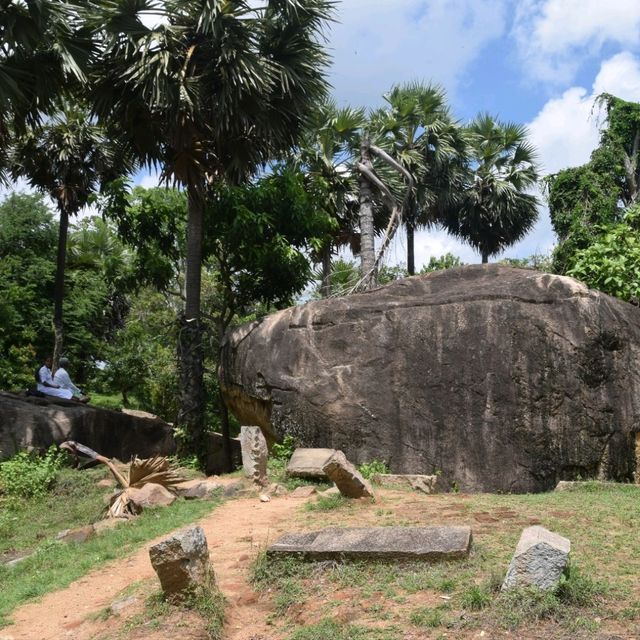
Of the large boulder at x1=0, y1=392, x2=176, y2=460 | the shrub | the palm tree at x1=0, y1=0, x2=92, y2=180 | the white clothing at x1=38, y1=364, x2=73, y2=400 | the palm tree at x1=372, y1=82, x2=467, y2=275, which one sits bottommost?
the shrub

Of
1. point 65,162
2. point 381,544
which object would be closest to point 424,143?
point 65,162

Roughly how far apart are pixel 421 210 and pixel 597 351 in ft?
59.7

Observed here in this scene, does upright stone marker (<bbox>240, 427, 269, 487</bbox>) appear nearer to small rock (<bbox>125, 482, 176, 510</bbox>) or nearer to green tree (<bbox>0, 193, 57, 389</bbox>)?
small rock (<bbox>125, 482, 176, 510</bbox>)

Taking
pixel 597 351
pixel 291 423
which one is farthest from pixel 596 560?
pixel 291 423

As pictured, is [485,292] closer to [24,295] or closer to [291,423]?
[291,423]

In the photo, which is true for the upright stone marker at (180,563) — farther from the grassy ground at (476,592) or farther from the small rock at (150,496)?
the small rock at (150,496)

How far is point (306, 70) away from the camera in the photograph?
15078 mm

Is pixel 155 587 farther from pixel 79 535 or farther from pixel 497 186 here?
pixel 497 186

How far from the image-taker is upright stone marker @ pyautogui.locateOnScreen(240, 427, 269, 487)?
1112 cm

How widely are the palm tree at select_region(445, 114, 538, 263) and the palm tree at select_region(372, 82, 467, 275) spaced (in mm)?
1066

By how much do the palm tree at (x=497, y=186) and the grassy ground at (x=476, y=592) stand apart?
2324cm

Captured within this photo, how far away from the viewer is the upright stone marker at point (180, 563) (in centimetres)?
610

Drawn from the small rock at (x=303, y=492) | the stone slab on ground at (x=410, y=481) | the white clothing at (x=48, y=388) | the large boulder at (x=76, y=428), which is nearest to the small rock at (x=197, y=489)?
the small rock at (x=303, y=492)

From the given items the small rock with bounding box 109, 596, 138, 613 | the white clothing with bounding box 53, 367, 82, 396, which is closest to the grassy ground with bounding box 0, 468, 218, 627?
the small rock with bounding box 109, 596, 138, 613
